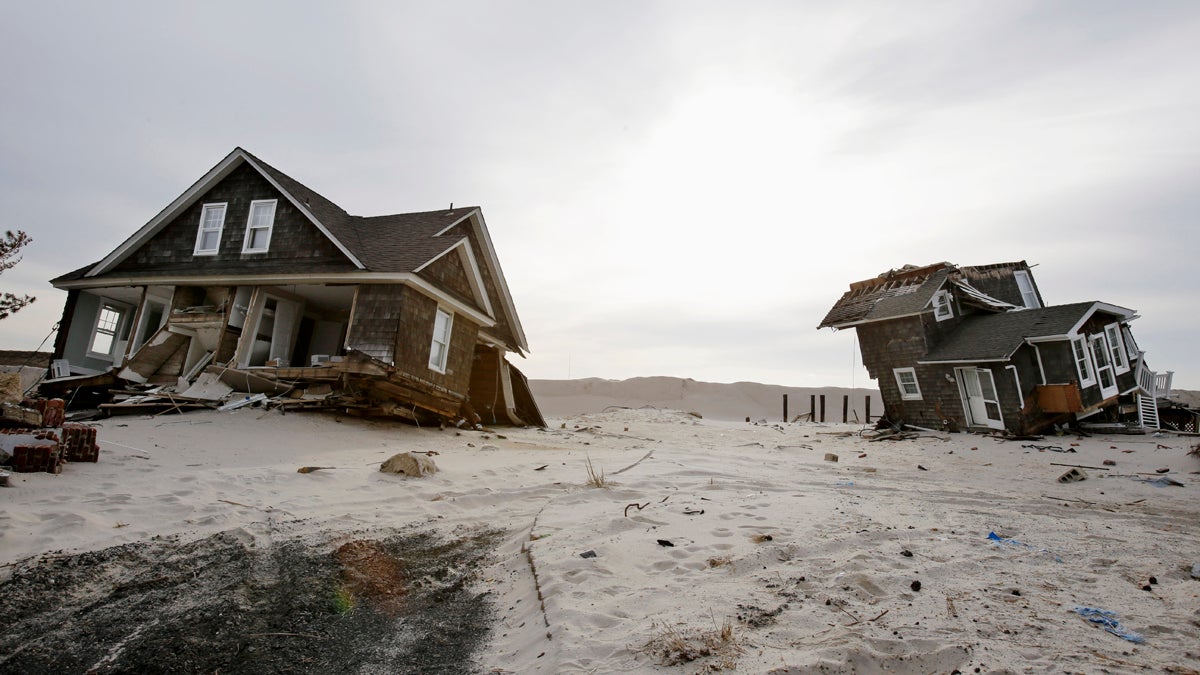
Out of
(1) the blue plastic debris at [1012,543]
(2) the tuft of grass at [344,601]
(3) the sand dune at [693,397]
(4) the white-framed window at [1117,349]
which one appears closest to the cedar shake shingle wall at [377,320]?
(2) the tuft of grass at [344,601]

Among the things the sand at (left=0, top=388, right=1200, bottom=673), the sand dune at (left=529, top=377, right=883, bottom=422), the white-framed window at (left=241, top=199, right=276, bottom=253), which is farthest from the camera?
the sand dune at (left=529, top=377, right=883, bottom=422)

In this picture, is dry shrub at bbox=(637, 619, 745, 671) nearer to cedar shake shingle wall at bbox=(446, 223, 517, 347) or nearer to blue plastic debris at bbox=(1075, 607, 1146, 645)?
blue plastic debris at bbox=(1075, 607, 1146, 645)

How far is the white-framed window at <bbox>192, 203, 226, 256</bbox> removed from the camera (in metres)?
16.5

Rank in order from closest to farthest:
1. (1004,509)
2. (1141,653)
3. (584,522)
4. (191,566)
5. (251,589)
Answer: (1141,653)
(251,589)
(191,566)
(584,522)
(1004,509)

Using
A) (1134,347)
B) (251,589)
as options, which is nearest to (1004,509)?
(251,589)

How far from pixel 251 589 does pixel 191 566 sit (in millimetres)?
703

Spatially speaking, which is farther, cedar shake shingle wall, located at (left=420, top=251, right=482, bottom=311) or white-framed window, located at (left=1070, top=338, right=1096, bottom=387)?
white-framed window, located at (left=1070, top=338, right=1096, bottom=387)

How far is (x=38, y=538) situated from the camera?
4707 millimetres

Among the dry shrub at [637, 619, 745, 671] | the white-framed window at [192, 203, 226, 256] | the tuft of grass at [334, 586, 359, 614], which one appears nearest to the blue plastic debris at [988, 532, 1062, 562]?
the dry shrub at [637, 619, 745, 671]

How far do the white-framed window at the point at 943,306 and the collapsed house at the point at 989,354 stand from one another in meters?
0.05

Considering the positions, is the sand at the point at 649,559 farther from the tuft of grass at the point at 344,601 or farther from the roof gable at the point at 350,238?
the roof gable at the point at 350,238

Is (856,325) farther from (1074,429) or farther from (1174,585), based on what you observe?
(1174,585)

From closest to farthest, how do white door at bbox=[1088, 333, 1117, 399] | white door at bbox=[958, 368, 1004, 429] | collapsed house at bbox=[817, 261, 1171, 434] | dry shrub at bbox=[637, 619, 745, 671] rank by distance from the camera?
dry shrub at bbox=[637, 619, 745, 671] < collapsed house at bbox=[817, 261, 1171, 434] < white door at bbox=[958, 368, 1004, 429] < white door at bbox=[1088, 333, 1117, 399]

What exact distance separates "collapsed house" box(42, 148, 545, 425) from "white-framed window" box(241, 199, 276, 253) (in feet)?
0.13
